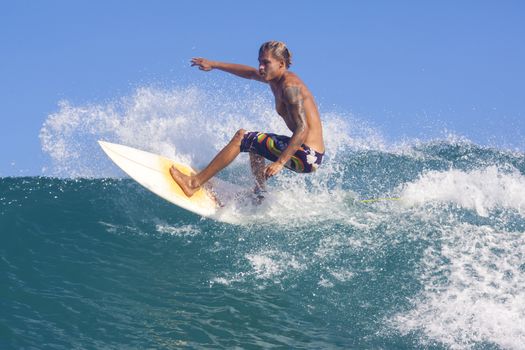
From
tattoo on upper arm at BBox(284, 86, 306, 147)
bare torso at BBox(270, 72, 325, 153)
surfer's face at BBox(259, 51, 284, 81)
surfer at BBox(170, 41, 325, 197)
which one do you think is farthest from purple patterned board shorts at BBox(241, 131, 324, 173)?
surfer's face at BBox(259, 51, 284, 81)

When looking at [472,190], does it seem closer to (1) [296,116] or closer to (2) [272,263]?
(1) [296,116]

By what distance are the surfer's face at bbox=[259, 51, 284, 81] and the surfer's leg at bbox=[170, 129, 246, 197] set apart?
832 millimetres

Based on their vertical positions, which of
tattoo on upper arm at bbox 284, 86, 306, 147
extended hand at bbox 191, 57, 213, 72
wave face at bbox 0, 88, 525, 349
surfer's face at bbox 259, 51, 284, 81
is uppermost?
extended hand at bbox 191, 57, 213, 72

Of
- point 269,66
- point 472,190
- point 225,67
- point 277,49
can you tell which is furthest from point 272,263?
point 472,190

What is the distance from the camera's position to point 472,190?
888cm

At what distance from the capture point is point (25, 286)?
6.18 metres

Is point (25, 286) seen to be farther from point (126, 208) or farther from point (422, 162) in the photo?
point (422, 162)

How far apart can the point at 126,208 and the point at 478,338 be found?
5.40m

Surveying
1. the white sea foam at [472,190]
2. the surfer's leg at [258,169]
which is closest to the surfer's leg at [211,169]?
the surfer's leg at [258,169]

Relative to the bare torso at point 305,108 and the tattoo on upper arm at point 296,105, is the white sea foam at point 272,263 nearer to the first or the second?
the tattoo on upper arm at point 296,105

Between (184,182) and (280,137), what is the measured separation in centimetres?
149

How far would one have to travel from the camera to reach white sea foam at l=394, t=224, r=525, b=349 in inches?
203

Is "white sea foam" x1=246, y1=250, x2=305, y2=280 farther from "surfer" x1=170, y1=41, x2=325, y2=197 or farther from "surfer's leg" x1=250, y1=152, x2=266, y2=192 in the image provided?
"surfer's leg" x1=250, y1=152, x2=266, y2=192

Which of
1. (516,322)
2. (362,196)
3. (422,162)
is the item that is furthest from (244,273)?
(422,162)
